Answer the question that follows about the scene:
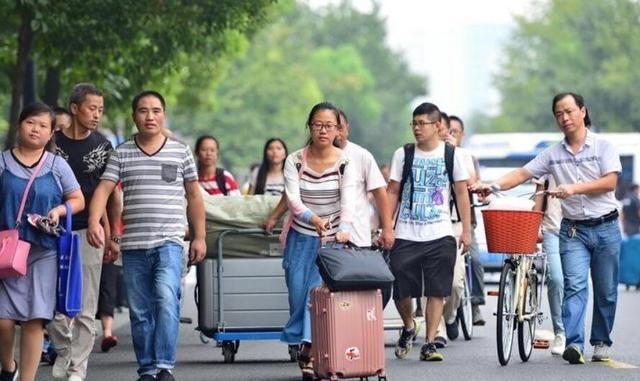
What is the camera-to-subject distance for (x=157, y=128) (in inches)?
415

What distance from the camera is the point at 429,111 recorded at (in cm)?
1240

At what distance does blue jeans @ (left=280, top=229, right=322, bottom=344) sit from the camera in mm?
11102

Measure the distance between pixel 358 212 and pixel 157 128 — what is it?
4.67ft

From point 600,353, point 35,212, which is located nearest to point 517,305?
point 600,353

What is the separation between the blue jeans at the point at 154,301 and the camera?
1045 cm

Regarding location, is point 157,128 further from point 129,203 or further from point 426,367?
point 426,367

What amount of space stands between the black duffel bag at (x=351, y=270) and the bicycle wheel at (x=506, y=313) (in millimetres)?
2014

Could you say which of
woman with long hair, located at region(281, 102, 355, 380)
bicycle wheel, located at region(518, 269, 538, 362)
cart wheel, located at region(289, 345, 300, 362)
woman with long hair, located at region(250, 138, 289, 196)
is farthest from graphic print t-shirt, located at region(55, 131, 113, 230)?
woman with long hair, located at region(250, 138, 289, 196)

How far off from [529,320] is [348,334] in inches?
105

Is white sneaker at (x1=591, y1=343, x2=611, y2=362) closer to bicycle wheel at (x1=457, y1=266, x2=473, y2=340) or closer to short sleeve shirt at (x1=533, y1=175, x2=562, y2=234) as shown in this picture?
short sleeve shirt at (x1=533, y1=175, x2=562, y2=234)

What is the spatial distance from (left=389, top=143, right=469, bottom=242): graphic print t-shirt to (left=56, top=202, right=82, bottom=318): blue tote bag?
3.28 meters

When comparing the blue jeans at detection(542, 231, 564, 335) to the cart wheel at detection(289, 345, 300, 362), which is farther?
the blue jeans at detection(542, 231, 564, 335)

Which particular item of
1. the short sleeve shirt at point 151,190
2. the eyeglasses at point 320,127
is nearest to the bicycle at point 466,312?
the eyeglasses at point 320,127

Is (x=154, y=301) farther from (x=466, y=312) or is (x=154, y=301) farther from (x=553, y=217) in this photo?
(x=466, y=312)
